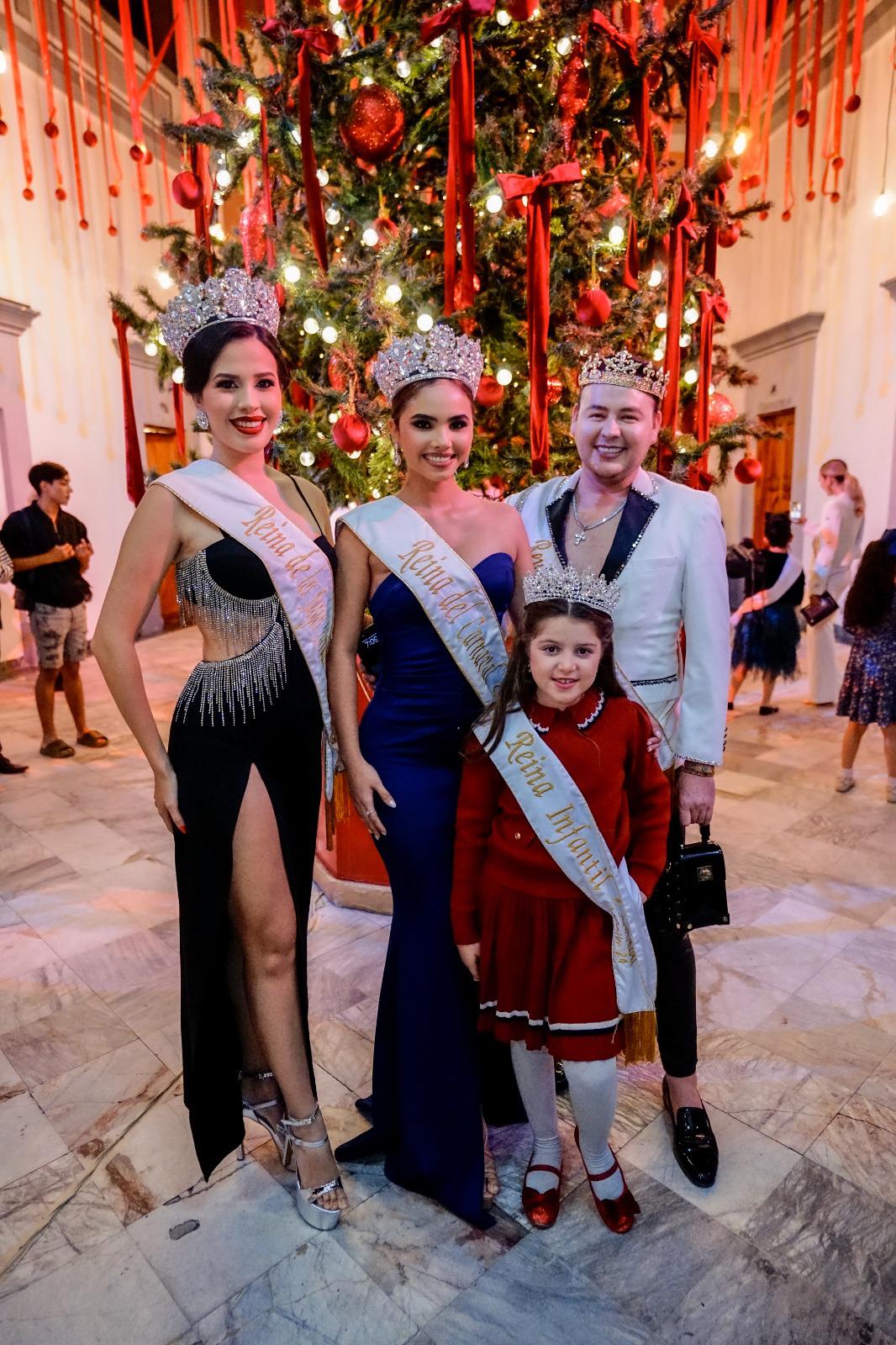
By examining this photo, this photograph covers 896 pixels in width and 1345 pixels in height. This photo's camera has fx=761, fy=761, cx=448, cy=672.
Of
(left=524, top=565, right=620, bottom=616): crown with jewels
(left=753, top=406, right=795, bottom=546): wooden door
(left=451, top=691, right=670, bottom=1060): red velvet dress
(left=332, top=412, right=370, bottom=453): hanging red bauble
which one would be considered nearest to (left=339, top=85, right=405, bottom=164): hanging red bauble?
(left=332, top=412, right=370, bottom=453): hanging red bauble

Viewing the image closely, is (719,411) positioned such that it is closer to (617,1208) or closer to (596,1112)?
(596,1112)

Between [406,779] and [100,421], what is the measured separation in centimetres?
706

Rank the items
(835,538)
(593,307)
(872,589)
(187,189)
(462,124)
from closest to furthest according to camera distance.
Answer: (462,124) < (593,307) < (187,189) < (872,589) < (835,538)

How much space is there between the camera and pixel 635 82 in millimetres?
2363

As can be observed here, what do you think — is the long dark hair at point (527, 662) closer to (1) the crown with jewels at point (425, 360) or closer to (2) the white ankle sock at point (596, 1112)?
(1) the crown with jewels at point (425, 360)

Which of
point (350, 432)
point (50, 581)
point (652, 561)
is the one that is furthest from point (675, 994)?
point (50, 581)

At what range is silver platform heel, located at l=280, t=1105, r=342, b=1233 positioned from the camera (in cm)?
138

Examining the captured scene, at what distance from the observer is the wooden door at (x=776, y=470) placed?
7.37 m

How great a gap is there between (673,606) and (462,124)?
4.90ft

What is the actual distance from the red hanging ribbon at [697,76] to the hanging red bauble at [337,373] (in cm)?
121

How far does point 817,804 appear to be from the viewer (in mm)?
3342

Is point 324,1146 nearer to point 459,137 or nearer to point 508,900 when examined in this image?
point 508,900

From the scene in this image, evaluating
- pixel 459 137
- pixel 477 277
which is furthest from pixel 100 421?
pixel 459 137

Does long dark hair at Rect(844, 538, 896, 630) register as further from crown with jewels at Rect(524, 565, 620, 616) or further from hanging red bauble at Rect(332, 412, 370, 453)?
crown with jewels at Rect(524, 565, 620, 616)
